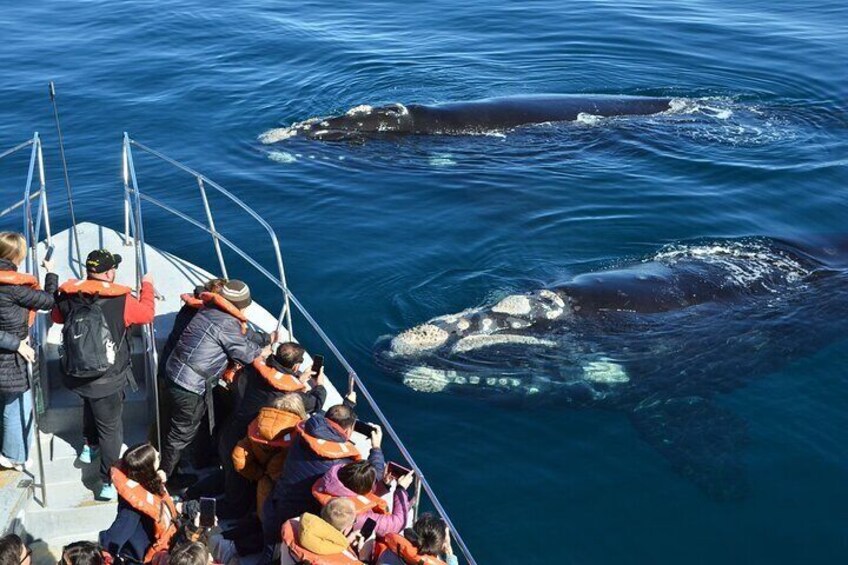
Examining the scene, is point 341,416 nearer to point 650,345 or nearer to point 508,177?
point 650,345

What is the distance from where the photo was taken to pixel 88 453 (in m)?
9.96

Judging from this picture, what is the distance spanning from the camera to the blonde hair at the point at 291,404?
9133 mm

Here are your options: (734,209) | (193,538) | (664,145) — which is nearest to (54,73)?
(664,145)

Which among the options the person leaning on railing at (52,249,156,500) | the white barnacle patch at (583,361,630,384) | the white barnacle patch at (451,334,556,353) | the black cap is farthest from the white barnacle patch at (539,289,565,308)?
the black cap

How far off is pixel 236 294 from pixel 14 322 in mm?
2153

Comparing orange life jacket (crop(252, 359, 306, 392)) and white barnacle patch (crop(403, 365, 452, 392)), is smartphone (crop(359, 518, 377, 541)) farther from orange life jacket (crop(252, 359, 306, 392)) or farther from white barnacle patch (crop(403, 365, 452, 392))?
white barnacle patch (crop(403, 365, 452, 392))

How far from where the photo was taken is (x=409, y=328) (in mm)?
15664

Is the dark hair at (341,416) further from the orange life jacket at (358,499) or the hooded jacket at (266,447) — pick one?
the orange life jacket at (358,499)

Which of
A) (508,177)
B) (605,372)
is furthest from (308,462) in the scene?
(508,177)

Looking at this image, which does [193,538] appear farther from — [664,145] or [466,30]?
[466,30]

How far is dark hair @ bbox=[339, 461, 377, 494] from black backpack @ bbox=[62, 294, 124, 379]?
9.18ft

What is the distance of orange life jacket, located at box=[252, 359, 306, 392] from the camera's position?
9.42m

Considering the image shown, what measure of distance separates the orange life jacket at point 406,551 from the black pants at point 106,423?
322 cm

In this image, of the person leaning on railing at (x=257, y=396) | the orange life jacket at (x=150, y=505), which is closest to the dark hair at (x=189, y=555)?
the orange life jacket at (x=150, y=505)
